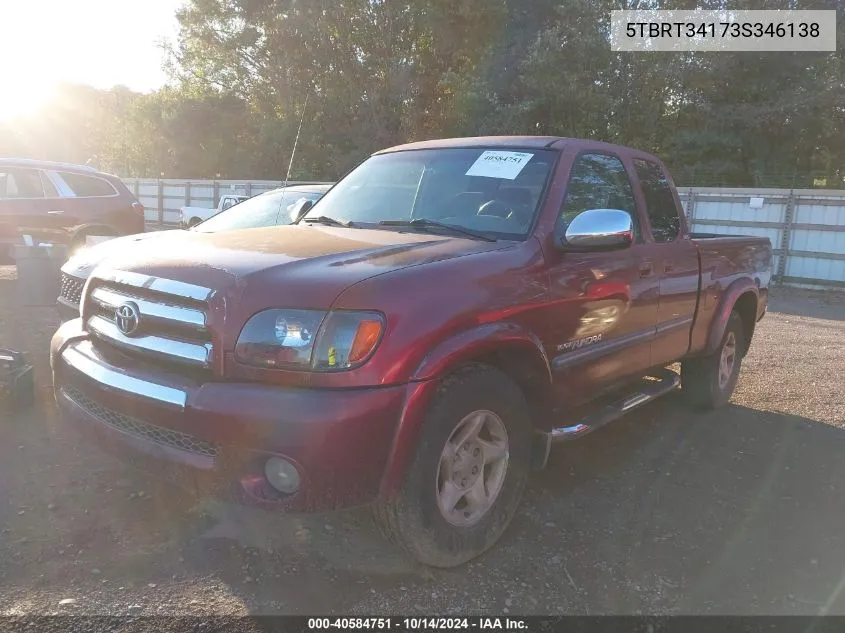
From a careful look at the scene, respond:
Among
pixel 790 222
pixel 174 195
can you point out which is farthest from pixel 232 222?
pixel 174 195

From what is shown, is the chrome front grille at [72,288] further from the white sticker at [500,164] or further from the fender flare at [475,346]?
the fender flare at [475,346]

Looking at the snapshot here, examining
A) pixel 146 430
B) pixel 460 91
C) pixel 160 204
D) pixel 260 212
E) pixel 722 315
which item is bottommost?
pixel 146 430

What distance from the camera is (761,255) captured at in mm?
5387

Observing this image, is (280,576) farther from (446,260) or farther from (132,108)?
(132,108)

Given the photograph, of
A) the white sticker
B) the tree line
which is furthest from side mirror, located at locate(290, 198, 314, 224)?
the tree line

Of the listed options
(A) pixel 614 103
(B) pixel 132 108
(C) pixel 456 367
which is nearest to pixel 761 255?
(C) pixel 456 367

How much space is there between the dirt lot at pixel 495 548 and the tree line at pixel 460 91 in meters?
10.9

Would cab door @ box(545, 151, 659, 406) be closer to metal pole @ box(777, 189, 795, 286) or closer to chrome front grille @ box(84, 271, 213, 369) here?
chrome front grille @ box(84, 271, 213, 369)

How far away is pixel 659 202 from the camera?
4.35 meters

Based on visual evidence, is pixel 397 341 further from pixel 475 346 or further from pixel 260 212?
pixel 260 212

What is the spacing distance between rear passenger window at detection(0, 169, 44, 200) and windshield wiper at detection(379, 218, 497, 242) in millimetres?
7540

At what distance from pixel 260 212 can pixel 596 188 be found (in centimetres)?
390

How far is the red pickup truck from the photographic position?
2275 millimetres

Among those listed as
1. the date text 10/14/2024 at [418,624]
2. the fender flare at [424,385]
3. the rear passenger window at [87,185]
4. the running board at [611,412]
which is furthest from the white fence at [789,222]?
the date text 10/14/2024 at [418,624]
